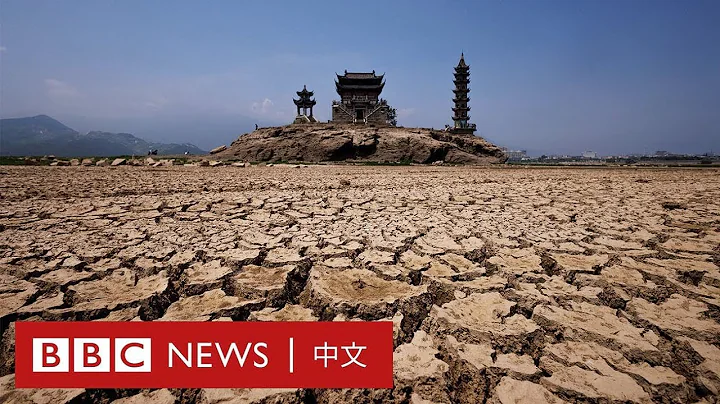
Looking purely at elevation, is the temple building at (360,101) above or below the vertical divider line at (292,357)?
above

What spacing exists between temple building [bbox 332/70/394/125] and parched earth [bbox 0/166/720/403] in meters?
28.4

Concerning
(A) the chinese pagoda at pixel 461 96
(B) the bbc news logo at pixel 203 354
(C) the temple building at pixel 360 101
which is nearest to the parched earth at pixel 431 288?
(B) the bbc news logo at pixel 203 354

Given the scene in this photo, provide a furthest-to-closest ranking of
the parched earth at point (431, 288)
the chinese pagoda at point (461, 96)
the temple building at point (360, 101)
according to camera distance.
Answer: the chinese pagoda at point (461, 96)
the temple building at point (360, 101)
the parched earth at point (431, 288)

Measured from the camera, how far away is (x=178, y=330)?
1.25 metres

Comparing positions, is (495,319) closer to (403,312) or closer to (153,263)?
(403,312)

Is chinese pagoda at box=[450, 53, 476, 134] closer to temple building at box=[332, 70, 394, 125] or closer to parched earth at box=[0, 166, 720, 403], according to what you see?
temple building at box=[332, 70, 394, 125]

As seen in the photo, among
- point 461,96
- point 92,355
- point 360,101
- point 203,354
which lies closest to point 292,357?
point 203,354

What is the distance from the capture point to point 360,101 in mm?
32125

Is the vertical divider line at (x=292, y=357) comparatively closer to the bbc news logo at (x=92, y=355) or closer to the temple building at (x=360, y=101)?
the bbc news logo at (x=92, y=355)

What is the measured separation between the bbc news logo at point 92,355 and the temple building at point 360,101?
98.3 feet

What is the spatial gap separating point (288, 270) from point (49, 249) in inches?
69.4

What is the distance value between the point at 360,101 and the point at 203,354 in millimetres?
33100

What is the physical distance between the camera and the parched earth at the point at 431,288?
3.17ft

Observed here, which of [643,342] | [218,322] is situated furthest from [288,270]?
[643,342]
